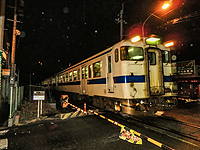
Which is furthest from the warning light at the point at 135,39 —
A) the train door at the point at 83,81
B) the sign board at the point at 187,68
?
the sign board at the point at 187,68

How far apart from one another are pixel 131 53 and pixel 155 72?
141 cm

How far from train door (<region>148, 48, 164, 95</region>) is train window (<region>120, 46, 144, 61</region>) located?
477mm

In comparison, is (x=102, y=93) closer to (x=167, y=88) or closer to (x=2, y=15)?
(x=167, y=88)

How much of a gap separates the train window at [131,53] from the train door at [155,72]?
1.56 feet

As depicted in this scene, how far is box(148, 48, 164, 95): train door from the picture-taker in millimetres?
6056

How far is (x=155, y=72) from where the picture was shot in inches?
250

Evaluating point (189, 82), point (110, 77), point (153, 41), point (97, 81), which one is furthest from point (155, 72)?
point (189, 82)

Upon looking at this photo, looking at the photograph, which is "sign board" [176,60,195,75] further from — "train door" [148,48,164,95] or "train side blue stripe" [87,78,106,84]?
"train side blue stripe" [87,78,106,84]

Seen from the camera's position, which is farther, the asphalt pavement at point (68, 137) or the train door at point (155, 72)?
the train door at point (155, 72)

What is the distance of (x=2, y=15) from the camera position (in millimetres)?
6195

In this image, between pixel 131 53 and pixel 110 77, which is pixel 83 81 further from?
pixel 131 53

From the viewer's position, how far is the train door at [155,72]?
6056 mm

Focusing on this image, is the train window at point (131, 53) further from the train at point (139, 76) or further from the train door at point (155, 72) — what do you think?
the train door at point (155, 72)

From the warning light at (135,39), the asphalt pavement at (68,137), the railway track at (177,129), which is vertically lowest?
the asphalt pavement at (68,137)
